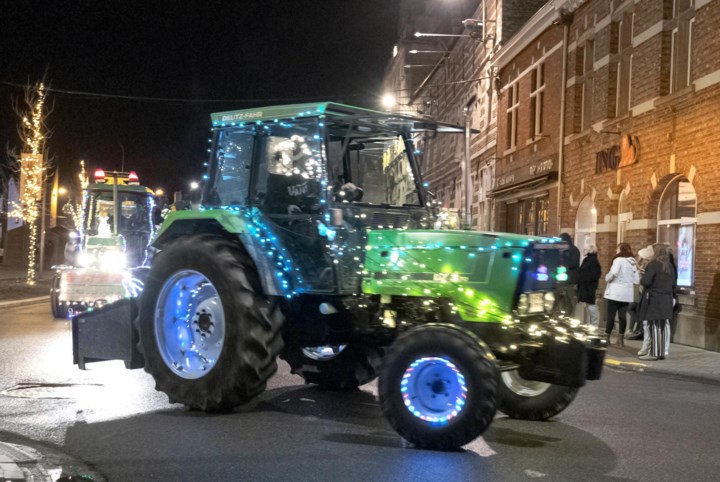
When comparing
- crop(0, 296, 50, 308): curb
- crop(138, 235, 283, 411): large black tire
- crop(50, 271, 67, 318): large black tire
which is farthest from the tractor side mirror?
crop(0, 296, 50, 308): curb

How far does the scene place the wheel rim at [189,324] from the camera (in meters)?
7.50

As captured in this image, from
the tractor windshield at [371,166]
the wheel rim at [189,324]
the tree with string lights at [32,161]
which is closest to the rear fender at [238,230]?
the wheel rim at [189,324]

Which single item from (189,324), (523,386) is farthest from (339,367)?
(523,386)

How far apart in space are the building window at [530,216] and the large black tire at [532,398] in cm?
1572

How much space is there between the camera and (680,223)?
15594 mm

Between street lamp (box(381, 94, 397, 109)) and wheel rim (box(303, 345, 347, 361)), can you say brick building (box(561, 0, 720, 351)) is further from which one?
street lamp (box(381, 94, 397, 109))

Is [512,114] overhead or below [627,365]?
overhead

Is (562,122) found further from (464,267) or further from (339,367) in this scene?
(464,267)

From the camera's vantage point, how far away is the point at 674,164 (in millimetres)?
15398

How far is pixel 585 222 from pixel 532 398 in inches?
540

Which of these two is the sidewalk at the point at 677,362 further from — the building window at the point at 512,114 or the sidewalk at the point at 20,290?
the sidewalk at the point at 20,290

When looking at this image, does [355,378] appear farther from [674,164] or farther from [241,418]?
[674,164]

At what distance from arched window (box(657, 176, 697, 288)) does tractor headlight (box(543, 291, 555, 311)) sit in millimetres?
9131

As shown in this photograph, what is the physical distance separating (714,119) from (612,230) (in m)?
4.63
